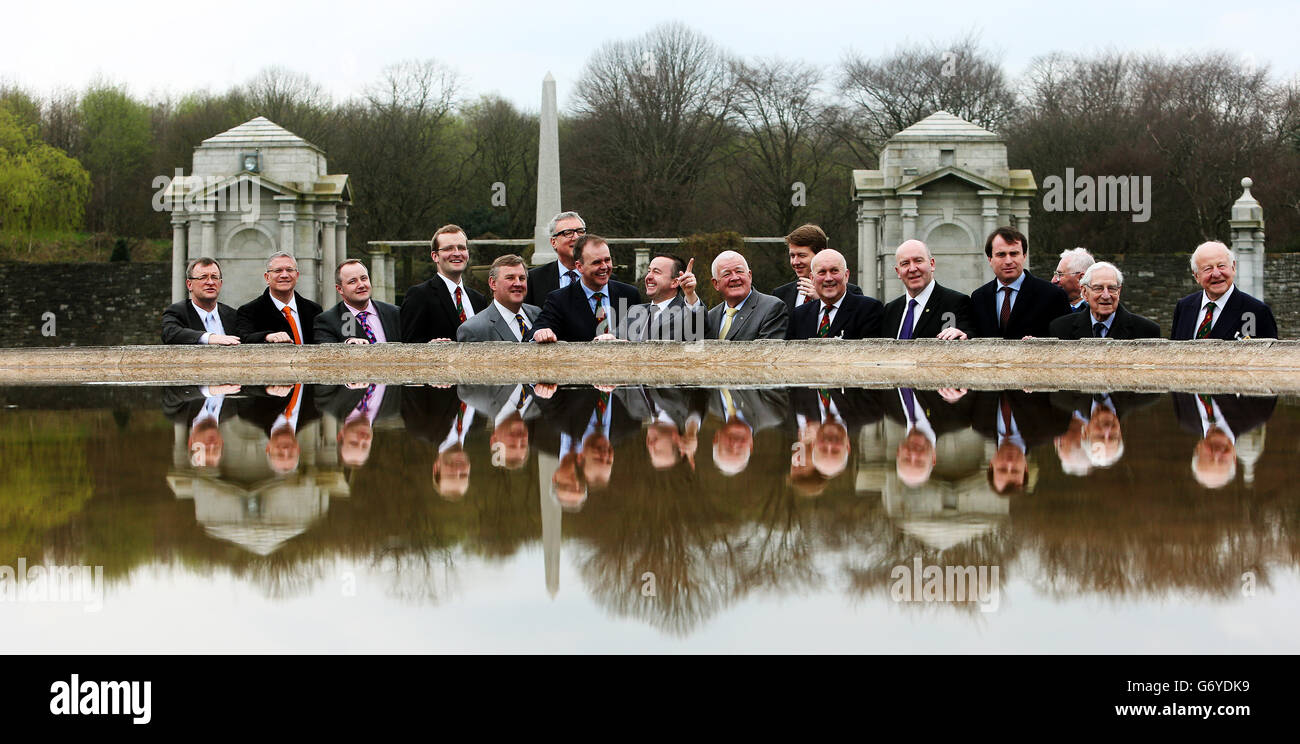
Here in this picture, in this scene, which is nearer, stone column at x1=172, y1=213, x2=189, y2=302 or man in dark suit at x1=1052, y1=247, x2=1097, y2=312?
man in dark suit at x1=1052, y1=247, x2=1097, y2=312

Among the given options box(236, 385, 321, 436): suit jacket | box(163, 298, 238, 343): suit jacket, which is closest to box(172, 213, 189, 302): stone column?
box(163, 298, 238, 343): suit jacket

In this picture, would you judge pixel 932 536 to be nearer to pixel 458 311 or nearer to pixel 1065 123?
pixel 458 311

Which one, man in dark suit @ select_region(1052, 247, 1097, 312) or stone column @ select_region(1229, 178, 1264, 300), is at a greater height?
stone column @ select_region(1229, 178, 1264, 300)

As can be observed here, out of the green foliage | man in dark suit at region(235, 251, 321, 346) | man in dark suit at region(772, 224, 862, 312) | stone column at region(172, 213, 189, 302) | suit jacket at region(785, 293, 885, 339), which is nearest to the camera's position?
suit jacket at region(785, 293, 885, 339)

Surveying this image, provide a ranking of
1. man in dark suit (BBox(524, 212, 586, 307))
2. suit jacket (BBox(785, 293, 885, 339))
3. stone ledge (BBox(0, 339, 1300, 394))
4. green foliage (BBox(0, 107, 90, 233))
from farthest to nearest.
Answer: green foliage (BBox(0, 107, 90, 233)) → man in dark suit (BBox(524, 212, 586, 307)) → suit jacket (BBox(785, 293, 885, 339)) → stone ledge (BBox(0, 339, 1300, 394))

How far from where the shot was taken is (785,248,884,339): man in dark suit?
22.7 ft

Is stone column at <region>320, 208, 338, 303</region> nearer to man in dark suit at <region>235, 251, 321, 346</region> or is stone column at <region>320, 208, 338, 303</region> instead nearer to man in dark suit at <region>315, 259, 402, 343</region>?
man in dark suit at <region>235, 251, 321, 346</region>

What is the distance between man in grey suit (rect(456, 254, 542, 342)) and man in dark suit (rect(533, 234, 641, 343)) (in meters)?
0.15

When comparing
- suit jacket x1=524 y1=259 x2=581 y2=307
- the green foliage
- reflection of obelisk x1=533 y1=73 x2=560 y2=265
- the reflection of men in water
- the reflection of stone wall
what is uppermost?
the green foliage

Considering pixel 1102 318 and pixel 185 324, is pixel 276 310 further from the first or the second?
pixel 1102 318

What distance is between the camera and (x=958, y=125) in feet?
85.8

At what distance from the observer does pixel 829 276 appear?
688 centimetres

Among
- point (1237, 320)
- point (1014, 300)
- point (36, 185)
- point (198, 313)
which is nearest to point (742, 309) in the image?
point (1014, 300)

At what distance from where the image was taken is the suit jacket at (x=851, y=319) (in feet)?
22.8
